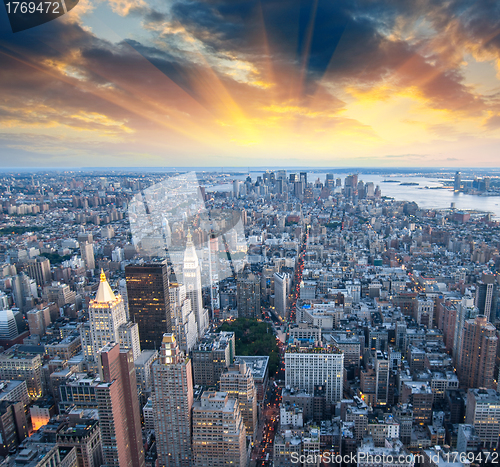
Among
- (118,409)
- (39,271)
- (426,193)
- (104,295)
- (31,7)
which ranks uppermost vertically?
(31,7)

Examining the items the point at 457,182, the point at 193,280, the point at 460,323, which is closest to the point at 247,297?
the point at 193,280

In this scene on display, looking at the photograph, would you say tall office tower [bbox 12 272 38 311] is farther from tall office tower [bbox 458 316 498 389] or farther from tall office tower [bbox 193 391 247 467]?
tall office tower [bbox 458 316 498 389]

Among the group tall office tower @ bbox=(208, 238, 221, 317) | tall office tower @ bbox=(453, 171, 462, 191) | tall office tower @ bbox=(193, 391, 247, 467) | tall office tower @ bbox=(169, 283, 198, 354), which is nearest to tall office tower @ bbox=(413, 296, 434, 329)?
tall office tower @ bbox=(208, 238, 221, 317)

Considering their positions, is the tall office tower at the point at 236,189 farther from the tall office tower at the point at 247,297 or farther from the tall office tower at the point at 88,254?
the tall office tower at the point at 88,254

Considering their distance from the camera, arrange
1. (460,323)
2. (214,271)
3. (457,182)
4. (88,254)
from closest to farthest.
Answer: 1. (460,323)
2. (214,271)
3. (88,254)
4. (457,182)

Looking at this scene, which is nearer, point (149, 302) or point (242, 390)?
point (242, 390)

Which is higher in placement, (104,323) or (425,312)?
(104,323)

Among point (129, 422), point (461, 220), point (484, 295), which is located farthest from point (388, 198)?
point (129, 422)

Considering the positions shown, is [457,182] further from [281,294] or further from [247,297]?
[247,297]
